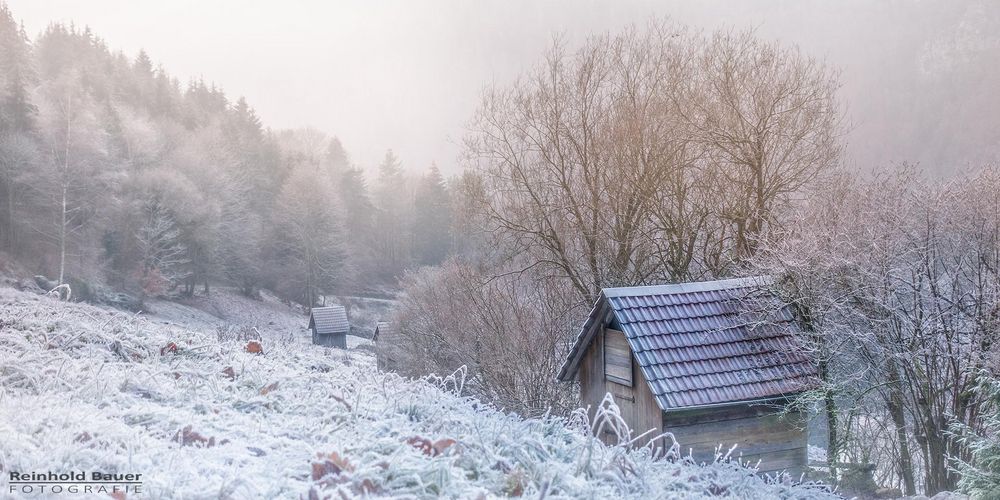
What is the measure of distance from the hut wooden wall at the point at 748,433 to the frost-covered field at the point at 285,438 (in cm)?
601

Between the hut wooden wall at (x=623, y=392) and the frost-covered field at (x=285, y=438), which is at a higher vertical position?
the frost-covered field at (x=285, y=438)

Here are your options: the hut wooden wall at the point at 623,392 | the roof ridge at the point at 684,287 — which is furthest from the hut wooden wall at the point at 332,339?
the roof ridge at the point at 684,287

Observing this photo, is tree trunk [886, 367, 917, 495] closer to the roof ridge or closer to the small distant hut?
the roof ridge

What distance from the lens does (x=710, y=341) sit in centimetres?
1067

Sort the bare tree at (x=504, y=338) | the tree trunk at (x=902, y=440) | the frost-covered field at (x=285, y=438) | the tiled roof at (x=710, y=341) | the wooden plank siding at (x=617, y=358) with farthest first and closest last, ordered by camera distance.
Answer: the bare tree at (x=504, y=338)
the tree trunk at (x=902, y=440)
the wooden plank siding at (x=617, y=358)
the tiled roof at (x=710, y=341)
the frost-covered field at (x=285, y=438)

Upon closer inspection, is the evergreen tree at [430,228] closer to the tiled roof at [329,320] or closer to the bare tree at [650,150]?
the tiled roof at [329,320]

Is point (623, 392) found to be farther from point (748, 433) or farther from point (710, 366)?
point (748, 433)

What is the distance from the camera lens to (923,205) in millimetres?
10953

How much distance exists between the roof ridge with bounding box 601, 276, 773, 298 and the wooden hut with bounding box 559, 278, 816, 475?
0.06 feet

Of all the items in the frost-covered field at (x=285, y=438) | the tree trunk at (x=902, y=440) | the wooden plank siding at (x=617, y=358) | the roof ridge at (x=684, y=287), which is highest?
the roof ridge at (x=684, y=287)

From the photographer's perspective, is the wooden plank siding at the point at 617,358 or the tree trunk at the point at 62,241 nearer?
the wooden plank siding at the point at 617,358

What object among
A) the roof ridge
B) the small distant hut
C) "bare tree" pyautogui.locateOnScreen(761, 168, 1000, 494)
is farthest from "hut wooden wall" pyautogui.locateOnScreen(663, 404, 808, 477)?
the small distant hut

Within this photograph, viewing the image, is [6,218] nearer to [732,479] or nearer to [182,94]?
[182,94]

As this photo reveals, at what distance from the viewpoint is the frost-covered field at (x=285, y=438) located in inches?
88.8
